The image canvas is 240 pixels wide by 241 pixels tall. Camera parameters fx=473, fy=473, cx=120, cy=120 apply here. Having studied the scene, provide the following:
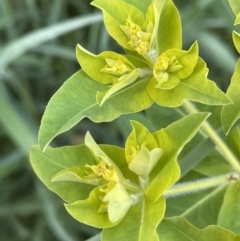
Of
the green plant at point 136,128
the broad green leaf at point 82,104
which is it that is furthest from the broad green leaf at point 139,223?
the broad green leaf at point 82,104

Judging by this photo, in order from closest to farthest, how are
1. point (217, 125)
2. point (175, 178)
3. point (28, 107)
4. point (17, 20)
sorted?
point (175, 178) < point (217, 125) < point (28, 107) < point (17, 20)

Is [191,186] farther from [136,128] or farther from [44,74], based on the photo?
[44,74]

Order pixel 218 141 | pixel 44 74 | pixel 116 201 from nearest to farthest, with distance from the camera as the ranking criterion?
pixel 116 201 < pixel 218 141 < pixel 44 74

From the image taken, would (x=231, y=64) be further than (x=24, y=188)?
No

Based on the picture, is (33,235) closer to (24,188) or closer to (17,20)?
(24,188)

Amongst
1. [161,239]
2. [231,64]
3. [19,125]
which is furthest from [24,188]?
[161,239]

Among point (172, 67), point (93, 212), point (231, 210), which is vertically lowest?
point (231, 210)

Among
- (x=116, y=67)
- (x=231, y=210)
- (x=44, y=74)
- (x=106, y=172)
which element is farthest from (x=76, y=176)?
(x=44, y=74)

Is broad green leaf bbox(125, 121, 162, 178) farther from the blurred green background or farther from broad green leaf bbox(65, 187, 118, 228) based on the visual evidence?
the blurred green background
